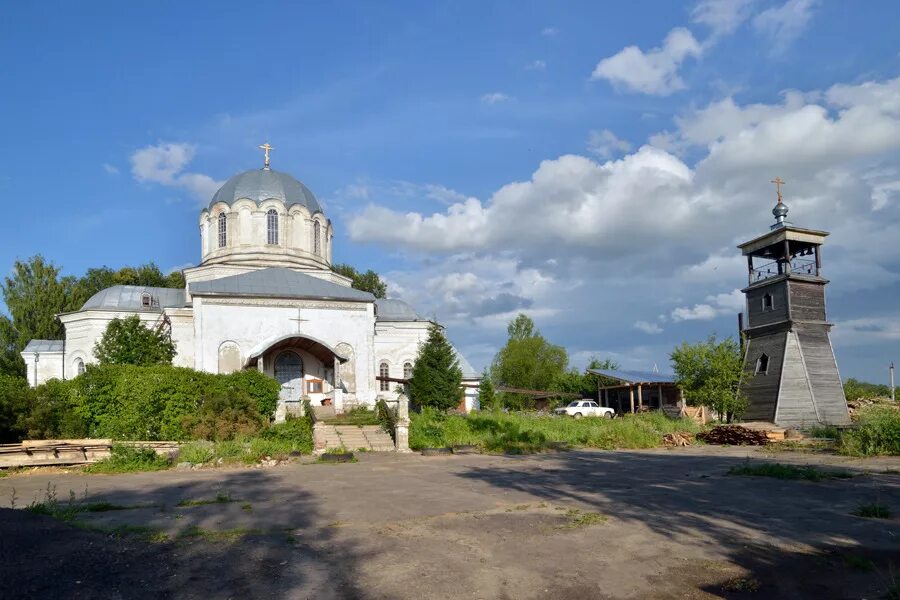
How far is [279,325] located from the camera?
30141 millimetres

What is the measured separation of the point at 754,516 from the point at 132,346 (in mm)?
27013

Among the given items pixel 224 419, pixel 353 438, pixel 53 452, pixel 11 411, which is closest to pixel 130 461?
pixel 53 452

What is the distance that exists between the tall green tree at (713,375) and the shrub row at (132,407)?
65.0 ft

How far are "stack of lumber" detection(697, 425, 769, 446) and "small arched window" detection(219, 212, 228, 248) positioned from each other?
25815 mm

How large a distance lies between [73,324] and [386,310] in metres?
16.0

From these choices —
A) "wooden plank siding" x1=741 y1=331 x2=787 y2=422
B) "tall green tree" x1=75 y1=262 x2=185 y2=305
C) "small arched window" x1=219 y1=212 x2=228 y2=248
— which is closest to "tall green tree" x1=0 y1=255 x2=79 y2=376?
"tall green tree" x1=75 y1=262 x2=185 y2=305

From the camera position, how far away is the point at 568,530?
795 cm

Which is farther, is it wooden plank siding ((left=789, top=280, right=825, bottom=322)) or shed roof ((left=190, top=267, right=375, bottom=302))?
shed roof ((left=190, top=267, right=375, bottom=302))

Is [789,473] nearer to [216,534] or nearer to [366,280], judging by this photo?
[216,534]

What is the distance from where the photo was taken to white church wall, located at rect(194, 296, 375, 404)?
2900 centimetres

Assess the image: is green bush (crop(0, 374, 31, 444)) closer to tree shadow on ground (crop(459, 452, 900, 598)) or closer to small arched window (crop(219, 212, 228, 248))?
tree shadow on ground (crop(459, 452, 900, 598))

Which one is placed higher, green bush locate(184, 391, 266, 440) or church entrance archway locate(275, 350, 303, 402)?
church entrance archway locate(275, 350, 303, 402)

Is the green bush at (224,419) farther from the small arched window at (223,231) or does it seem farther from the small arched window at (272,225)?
the small arched window at (223,231)

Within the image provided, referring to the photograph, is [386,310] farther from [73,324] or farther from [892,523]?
[892,523]
